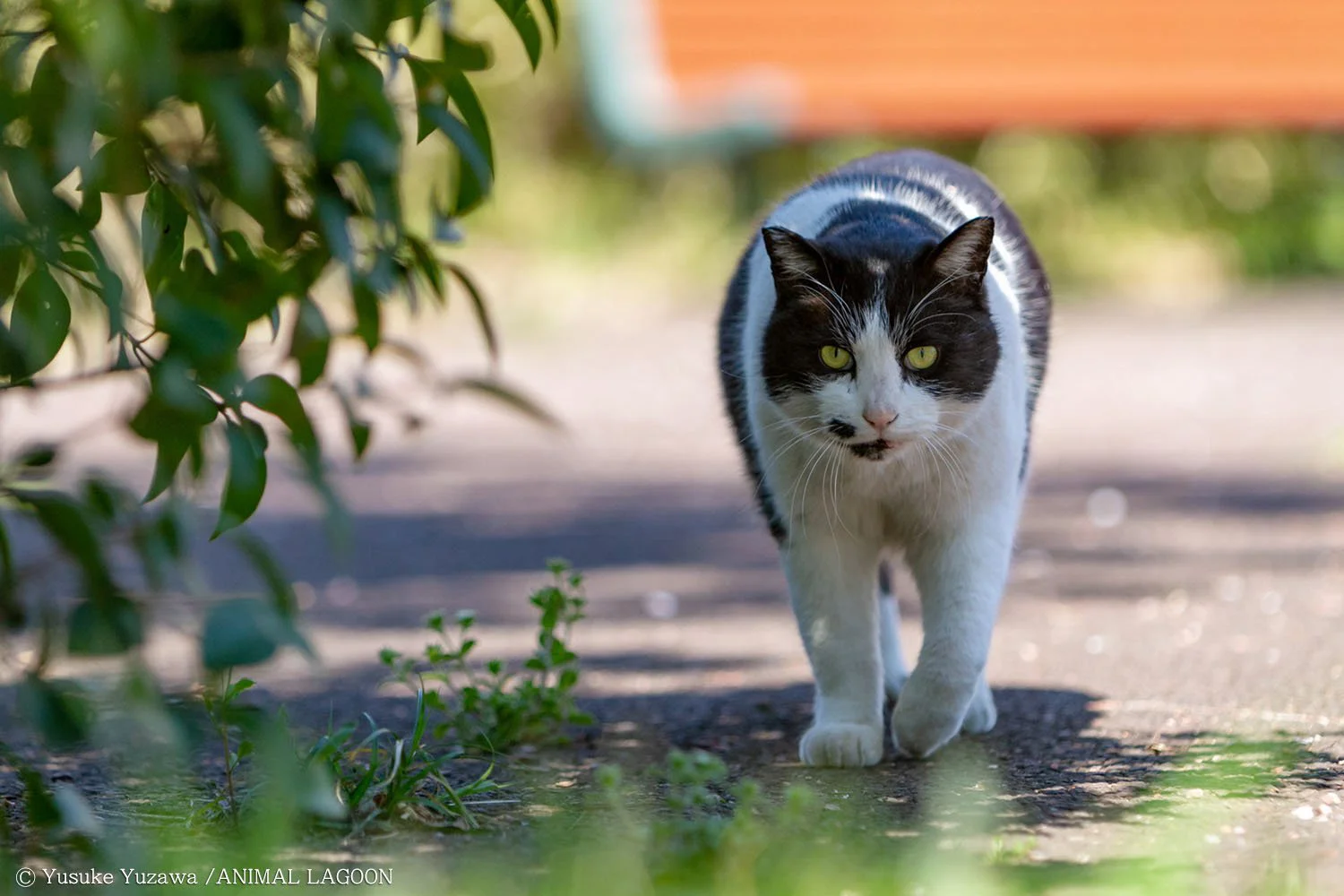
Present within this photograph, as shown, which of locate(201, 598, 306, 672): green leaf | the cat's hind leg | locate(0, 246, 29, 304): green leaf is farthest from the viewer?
the cat's hind leg

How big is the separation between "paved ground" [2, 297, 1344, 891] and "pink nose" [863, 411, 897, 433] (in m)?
0.53

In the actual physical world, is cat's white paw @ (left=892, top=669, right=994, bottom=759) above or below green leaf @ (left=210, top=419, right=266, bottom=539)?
below

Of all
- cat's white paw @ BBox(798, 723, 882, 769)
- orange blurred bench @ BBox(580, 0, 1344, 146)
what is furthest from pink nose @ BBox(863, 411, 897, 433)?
orange blurred bench @ BBox(580, 0, 1344, 146)

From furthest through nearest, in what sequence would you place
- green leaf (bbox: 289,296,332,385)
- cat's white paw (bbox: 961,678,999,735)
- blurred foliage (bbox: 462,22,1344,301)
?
blurred foliage (bbox: 462,22,1344,301) → cat's white paw (bbox: 961,678,999,735) → green leaf (bbox: 289,296,332,385)

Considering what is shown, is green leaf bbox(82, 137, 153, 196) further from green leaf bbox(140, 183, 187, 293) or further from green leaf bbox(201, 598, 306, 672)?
green leaf bbox(201, 598, 306, 672)

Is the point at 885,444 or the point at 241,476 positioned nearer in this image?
the point at 241,476

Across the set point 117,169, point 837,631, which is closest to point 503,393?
point 117,169

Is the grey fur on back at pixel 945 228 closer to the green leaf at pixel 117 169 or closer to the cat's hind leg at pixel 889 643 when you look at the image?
the cat's hind leg at pixel 889 643

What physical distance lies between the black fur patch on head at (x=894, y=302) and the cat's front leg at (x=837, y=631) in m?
0.27

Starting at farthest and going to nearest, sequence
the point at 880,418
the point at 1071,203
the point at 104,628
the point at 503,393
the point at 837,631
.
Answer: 1. the point at 1071,203
2. the point at 837,631
3. the point at 880,418
4. the point at 503,393
5. the point at 104,628

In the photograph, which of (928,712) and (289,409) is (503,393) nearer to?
(289,409)

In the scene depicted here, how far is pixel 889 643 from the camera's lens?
2994 mm

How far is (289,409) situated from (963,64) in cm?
908

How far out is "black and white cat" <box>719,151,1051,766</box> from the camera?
2418mm
